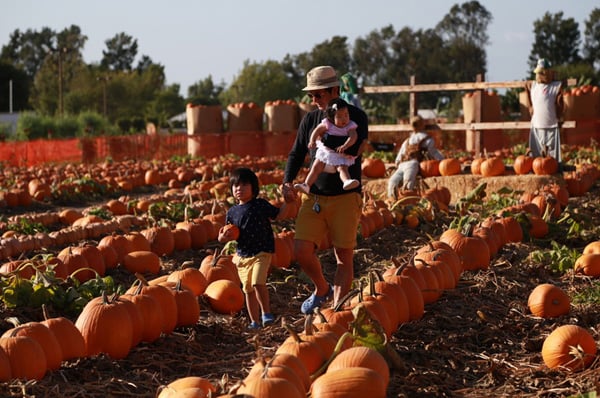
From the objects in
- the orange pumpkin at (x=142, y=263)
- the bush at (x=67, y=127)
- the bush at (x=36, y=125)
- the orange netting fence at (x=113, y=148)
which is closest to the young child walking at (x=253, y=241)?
the orange pumpkin at (x=142, y=263)

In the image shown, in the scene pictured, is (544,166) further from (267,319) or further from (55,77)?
(55,77)

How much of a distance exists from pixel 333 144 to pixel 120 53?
469 feet

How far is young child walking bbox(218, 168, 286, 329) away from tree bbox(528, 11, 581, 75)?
94776 millimetres

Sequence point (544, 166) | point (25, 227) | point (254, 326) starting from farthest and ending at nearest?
point (544, 166) < point (25, 227) < point (254, 326)

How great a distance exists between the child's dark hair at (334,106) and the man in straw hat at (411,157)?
6.20m

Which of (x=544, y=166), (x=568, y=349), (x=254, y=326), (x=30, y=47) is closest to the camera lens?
(x=568, y=349)

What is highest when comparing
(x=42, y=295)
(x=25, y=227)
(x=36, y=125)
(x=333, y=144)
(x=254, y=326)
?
(x=36, y=125)

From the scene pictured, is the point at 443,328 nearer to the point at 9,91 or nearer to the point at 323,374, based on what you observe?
the point at 323,374

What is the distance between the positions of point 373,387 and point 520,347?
6.75ft

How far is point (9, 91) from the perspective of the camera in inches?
3423

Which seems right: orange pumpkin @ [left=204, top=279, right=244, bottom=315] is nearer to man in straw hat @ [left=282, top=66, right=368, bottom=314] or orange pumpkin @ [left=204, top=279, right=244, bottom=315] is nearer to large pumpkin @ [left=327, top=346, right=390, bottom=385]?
man in straw hat @ [left=282, top=66, right=368, bottom=314]

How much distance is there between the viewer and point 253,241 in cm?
624

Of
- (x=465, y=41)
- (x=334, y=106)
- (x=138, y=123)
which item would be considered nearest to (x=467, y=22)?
(x=465, y=41)

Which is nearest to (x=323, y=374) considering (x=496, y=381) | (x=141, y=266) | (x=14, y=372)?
(x=496, y=381)
